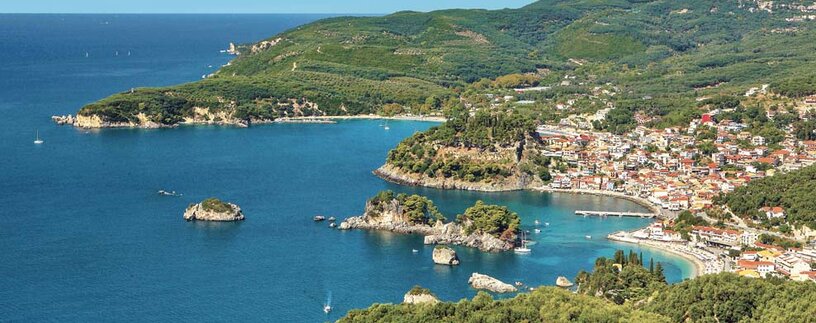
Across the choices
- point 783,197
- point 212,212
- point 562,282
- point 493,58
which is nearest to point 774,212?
point 783,197

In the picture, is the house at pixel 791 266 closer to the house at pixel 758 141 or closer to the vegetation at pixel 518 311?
the vegetation at pixel 518 311

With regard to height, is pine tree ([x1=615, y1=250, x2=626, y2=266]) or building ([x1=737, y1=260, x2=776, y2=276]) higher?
pine tree ([x1=615, y1=250, x2=626, y2=266])

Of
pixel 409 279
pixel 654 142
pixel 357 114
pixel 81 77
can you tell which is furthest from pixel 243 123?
pixel 409 279

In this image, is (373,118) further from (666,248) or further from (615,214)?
(666,248)

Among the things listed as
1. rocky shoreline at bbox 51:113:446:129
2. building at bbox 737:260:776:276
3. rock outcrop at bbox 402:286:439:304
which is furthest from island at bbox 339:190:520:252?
rocky shoreline at bbox 51:113:446:129

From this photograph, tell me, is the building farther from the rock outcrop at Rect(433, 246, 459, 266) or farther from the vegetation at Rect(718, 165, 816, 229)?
the rock outcrop at Rect(433, 246, 459, 266)

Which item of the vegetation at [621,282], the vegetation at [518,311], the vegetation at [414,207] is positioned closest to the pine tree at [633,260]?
the vegetation at [621,282]
